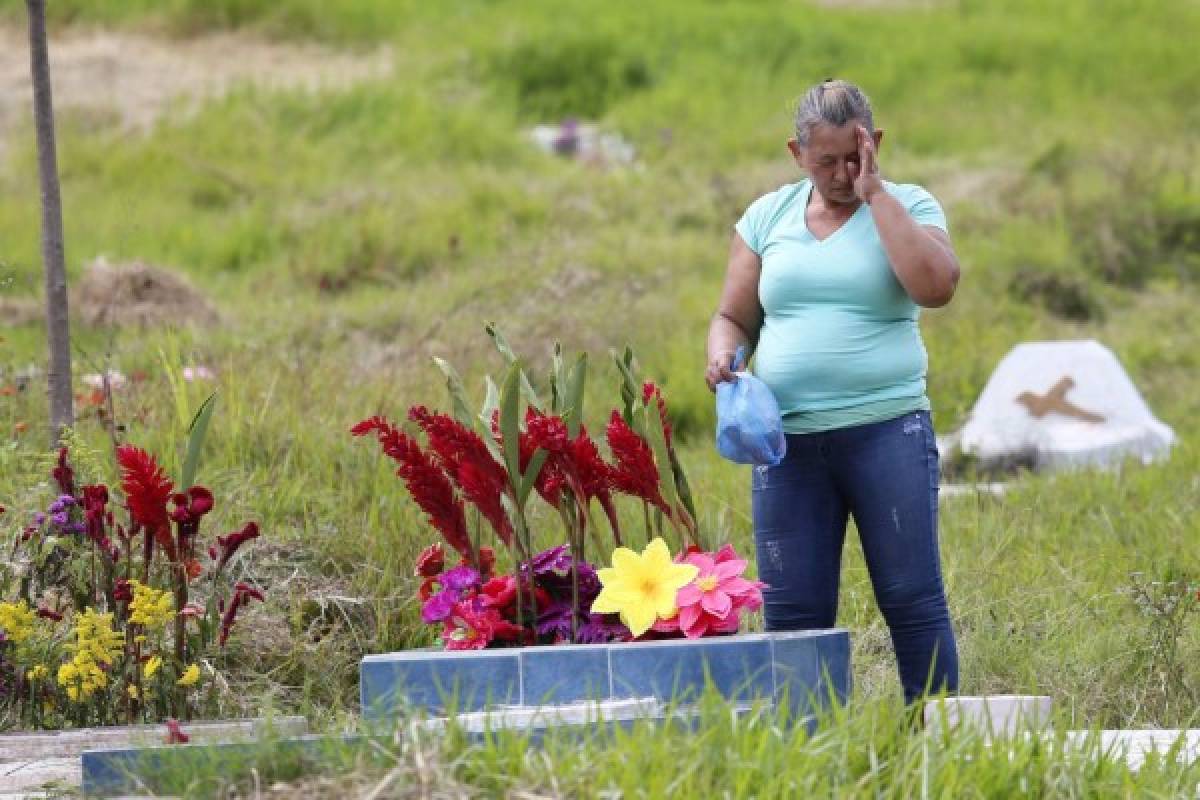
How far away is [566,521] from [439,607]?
35 cm

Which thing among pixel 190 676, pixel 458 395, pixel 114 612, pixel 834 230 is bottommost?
pixel 190 676

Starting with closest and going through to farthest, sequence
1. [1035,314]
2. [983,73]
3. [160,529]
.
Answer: [160,529], [1035,314], [983,73]

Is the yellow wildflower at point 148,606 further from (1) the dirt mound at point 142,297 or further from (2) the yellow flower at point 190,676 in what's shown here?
(1) the dirt mound at point 142,297

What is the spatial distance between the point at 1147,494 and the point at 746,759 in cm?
437

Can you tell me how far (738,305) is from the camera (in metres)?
4.06

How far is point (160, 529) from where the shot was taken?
4.11 metres

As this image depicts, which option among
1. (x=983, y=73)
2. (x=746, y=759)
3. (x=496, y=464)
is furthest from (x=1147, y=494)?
(x=983, y=73)

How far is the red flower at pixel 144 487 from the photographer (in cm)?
395

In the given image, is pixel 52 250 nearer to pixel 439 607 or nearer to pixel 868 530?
pixel 439 607

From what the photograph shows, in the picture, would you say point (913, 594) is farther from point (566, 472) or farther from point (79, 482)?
point (79, 482)

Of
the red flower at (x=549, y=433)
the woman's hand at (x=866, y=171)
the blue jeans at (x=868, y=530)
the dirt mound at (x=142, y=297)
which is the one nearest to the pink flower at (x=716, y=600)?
the blue jeans at (x=868, y=530)

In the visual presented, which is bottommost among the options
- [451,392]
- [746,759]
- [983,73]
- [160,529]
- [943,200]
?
[746,759]

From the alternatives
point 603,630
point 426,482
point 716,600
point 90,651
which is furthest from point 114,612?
point 716,600

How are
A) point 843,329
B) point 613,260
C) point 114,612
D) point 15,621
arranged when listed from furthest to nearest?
1. point 613,260
2. point 114,612
3. point 15,621
4. point 843,329
